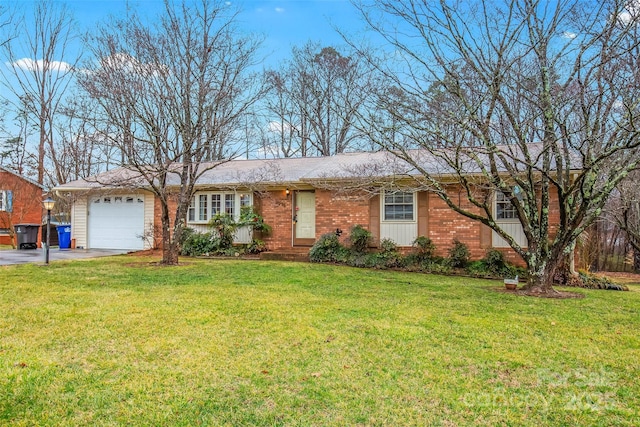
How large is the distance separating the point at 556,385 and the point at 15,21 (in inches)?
392

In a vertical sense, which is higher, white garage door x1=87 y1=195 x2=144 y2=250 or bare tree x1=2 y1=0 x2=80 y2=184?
bare tree x1=2 y1=0 x2=80 y2=184

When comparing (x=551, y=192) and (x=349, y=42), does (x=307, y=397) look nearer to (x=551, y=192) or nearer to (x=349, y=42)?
(x=349, y=42)

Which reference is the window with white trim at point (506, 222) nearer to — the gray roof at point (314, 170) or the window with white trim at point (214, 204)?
the gray roof at point (314, 170)

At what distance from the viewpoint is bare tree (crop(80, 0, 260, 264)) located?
35.3 feet

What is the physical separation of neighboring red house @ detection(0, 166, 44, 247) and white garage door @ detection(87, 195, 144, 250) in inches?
264

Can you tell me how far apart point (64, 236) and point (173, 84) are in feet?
30.2

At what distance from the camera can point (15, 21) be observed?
816 centimetres

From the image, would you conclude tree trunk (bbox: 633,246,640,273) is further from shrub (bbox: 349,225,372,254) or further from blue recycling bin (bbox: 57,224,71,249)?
blue recycling bin (bbox: 57,224,71,249)

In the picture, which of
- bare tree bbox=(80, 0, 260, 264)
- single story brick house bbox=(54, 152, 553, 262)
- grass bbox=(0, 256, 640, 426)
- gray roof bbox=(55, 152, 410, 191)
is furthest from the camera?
gray roof bbox=(55, 152, 410, 191)

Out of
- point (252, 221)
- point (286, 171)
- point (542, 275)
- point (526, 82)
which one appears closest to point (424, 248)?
point (542, 275)

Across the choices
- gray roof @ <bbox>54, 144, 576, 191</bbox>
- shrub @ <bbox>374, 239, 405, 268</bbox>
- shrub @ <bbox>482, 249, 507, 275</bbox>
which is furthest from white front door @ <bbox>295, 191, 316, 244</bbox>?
shrub @ <bbox>482, 249, 507, 275</bbox>

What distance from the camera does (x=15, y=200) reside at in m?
21.3

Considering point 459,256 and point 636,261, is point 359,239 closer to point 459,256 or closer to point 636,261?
point 459,256

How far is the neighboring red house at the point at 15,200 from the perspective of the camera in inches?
832
